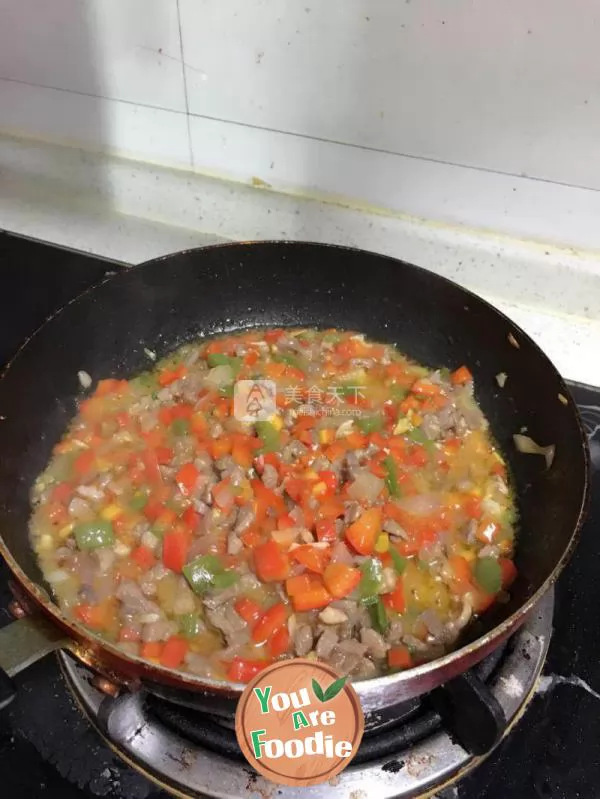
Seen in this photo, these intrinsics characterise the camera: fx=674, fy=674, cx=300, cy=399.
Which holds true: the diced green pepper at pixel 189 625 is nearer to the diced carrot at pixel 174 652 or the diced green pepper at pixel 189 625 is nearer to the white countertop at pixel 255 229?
the diced carrot at pixel 174 652

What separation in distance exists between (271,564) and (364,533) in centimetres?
23

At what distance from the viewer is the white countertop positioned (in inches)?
78.8

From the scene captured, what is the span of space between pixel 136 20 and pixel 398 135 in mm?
793

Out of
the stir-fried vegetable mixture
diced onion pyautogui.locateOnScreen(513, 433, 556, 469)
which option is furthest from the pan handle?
diced onion pyautogui.locateOnScreen(513, 433, 556, 469)

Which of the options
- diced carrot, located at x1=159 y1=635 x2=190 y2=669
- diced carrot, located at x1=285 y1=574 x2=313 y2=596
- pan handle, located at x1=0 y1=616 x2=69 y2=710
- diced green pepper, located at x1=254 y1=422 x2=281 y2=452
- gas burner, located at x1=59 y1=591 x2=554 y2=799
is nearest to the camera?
pan handle, located at x1=0 y1=616 x2=69 y2=710

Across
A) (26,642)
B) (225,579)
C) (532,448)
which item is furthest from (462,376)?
(26,642)

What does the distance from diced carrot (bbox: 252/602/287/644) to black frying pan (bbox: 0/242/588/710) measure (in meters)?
0.41

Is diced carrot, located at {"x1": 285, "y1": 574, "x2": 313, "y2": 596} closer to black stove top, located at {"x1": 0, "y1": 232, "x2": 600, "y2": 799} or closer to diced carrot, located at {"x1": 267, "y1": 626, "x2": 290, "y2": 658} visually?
diced carrot, located at {"x1": 267, "y1": 626, "x2": 290, "y2": 658}

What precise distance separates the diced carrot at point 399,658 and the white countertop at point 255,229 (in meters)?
1.05

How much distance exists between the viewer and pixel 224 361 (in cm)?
204

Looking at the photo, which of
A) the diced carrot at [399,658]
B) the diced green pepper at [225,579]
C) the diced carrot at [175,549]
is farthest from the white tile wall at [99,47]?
the diced carrot at [399,658]

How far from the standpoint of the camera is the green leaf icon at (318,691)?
118 cm

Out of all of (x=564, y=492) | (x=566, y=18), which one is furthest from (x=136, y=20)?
(x=564, y=492)

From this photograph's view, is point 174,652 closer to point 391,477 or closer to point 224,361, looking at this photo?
point 391,477
